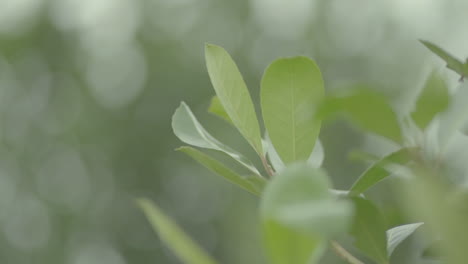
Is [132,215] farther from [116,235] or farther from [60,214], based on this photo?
[60,214]

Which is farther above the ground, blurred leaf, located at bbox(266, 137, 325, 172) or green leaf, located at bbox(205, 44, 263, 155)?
green leaf, located at bbox(205, 44, 263, 155)

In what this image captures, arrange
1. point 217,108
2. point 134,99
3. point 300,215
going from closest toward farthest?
1. point 300,215
2. point 217,108
3. point 134,99

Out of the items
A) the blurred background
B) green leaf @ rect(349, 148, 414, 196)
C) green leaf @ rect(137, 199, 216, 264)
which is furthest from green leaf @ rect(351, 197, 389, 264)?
the blurred background

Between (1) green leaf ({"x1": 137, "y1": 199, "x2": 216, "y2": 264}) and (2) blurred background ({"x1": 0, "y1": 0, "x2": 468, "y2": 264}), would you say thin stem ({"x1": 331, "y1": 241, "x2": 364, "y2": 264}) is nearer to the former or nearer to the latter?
(1) green leaf ({"x1": 137, "y1": 199, "x2": 216, "y2": 264})

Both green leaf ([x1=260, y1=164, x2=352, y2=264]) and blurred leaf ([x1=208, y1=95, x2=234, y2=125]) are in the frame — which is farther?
blurred leaf ([x1=208, y1=95, x2=234, y2=125])

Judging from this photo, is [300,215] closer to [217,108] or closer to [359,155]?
[359,155]

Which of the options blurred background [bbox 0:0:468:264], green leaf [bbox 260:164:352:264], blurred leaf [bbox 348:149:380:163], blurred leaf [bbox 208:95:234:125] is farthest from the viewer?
blurred background [bbox 0:0:468:264]

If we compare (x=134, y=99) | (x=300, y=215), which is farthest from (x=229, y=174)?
(x=134, y=99)
